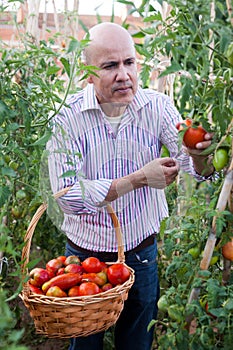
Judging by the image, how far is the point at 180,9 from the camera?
1.06 m

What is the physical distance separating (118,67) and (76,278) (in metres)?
0.64

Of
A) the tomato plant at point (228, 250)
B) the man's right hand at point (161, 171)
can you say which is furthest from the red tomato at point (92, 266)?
the tomato plant at point (228, 250)

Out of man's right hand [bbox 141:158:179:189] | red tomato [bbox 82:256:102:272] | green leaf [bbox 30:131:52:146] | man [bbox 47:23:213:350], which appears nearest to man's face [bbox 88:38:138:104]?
man [bbox 47:23:213:350]

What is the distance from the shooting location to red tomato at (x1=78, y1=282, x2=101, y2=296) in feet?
4.79

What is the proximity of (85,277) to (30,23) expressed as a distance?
1.57 meters

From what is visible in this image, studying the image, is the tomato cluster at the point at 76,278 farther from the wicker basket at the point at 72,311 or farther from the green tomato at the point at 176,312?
the green tomato at the point at 176,312

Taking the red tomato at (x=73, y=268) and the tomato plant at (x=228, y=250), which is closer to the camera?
the tomato plant at (x=228, y=250)

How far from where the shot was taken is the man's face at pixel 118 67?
162 centimetres

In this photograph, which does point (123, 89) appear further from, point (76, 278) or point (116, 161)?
point (76, 278)

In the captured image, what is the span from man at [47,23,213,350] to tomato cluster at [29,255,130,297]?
154mm

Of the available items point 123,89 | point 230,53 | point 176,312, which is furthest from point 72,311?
point 230,53

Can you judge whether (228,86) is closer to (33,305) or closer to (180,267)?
(180,267)

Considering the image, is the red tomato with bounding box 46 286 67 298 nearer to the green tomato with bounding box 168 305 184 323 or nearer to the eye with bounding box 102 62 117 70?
the green tomato with bounding box 168 305 184 323

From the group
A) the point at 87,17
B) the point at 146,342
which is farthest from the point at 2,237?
the point at 87,17
